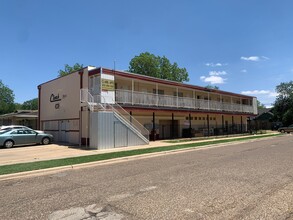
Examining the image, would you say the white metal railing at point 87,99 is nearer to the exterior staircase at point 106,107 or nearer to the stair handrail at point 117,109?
the exterior staircase at point 106,107

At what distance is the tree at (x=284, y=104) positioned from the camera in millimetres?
58375

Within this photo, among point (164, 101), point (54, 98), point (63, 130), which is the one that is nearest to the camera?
point (63, 130)

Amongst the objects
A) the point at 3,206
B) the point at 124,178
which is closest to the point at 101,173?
the point at 124,178

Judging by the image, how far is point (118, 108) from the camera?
21203 millimetres

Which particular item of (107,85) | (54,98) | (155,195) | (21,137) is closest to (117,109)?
(107,85)

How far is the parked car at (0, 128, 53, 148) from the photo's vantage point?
20391mm

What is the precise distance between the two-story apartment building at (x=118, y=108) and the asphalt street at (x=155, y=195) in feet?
32.8

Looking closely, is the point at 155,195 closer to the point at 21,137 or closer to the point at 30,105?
the point at 21,137

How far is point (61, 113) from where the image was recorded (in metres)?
25.4

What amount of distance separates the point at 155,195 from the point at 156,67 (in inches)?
2334

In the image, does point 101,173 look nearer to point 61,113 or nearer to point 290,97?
point 61,113

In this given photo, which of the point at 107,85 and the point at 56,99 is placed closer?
the point at 107,85

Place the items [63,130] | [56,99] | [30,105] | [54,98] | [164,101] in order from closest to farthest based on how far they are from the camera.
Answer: [63,130]
[164,101]
[56,99]
[54,98]
[30,105]

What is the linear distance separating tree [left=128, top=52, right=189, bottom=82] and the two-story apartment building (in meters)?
28.8
